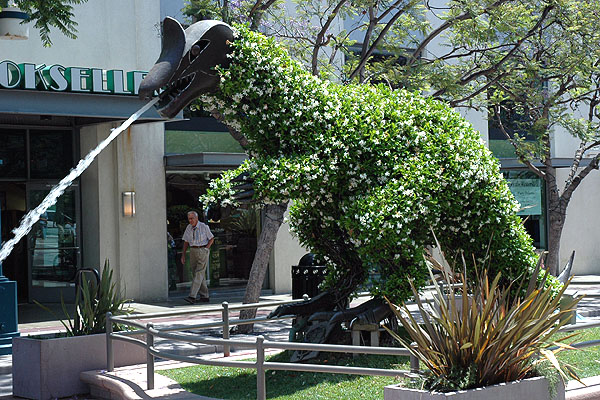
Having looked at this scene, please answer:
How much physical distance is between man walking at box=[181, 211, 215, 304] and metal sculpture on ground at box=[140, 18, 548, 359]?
8.49 meters

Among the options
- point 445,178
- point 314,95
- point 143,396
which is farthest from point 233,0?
point 143,396

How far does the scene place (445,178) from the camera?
8203mm

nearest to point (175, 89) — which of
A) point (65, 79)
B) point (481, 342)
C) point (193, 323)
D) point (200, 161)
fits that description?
point (481, 342)

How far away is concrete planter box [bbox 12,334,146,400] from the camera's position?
28.5 ft

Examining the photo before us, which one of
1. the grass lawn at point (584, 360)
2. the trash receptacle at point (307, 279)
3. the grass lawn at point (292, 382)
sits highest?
the trash receptacle at point (307, 279)

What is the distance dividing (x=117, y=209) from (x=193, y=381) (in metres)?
9.05

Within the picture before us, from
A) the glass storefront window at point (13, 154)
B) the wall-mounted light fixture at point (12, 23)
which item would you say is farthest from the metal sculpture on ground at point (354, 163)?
the glass storefront window at point (13, 154)

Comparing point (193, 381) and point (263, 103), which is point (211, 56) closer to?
point (263, 103)

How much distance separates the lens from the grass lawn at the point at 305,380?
768cm

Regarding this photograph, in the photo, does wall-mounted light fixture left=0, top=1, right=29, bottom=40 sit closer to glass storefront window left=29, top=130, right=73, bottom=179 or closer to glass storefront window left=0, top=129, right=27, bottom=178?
glass storefront window left=0, top=129, right=27, bottom=178

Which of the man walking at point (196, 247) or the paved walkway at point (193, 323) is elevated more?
the man walking at point (196, 247)

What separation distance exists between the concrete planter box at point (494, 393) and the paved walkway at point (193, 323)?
3.08 feet

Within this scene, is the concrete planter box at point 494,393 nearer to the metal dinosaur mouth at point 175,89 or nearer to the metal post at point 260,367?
the metal post at point 260,367

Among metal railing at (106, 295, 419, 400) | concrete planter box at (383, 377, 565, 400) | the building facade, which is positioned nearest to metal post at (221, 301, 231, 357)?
metal railing at (106, 295, 419, 400)
